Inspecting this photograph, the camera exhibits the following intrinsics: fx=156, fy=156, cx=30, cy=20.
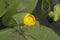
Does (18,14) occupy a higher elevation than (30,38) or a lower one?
higher

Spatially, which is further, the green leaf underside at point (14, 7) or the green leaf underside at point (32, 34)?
the green leaf underside at point (14, 7)

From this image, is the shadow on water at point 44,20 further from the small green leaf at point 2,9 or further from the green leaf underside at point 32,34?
the small green leaf at point 2,9

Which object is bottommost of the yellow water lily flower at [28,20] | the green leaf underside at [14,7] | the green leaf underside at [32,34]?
the green leaf underside at [32,34]

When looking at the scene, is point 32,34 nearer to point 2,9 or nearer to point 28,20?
point 28,20

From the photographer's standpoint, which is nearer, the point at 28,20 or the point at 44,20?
the point at 28,20

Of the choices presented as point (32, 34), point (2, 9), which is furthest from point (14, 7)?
point (32, 34)

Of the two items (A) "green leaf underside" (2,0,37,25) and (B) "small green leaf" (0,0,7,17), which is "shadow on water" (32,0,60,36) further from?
(B) "small green leaf" (0,0,7,17)

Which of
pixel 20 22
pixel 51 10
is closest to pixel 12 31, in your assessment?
pixel 20 22

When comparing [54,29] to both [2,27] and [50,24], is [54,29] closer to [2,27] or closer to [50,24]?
[50,24]

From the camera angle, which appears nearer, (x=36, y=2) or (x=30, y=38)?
(x=30, y=38)

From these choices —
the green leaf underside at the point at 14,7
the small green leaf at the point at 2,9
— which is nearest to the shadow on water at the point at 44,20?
the green leaf underside at the point at 14,7

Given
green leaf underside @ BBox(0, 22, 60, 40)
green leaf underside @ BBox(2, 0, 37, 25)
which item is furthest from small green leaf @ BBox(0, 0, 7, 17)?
green leaf underside @ BBox(0, 22, 60, 40)
